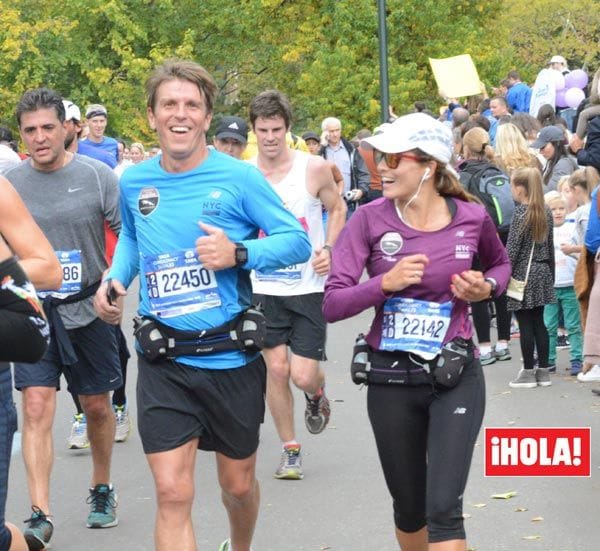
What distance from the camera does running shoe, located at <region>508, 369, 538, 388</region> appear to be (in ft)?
38.9

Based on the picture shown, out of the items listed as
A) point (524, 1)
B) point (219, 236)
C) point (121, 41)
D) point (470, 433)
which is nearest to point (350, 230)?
point (219, 236)

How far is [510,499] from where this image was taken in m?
8.08

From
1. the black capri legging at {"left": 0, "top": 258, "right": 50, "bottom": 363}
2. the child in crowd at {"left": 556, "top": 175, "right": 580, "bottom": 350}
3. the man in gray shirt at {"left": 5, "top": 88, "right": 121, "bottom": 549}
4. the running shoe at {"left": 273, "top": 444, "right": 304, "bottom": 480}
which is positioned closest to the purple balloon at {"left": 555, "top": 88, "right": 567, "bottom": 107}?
the child in crowd at {"left": 556, "top": 175, "right": 580, "bottom": 350}

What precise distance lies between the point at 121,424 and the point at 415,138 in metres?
4.86

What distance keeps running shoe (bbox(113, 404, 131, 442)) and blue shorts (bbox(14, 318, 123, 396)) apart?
6.72 ft

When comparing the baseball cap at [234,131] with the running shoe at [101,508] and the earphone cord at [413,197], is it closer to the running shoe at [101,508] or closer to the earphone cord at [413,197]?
the running shoe at [101,508]

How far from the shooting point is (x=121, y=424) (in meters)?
10.0

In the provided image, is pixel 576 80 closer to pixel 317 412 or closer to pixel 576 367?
pixel 576 367

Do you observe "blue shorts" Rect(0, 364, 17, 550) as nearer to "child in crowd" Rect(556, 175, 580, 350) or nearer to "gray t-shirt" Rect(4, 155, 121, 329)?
"gray t-shirt" Rect(4, 155, 121, 329)

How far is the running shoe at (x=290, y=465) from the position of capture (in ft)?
28.7

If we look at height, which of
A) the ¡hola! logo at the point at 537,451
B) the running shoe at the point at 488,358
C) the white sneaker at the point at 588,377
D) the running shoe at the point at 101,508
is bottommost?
the running shoe at the point at 488,358

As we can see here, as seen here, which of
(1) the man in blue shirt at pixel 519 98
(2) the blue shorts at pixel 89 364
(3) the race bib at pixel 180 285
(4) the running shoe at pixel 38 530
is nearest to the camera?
(3) the race bib at pixel 180 285

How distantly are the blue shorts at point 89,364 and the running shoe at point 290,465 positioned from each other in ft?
4.28

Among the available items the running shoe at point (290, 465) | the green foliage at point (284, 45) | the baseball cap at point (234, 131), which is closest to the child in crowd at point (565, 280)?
the baseball cap at point (234, 131)
